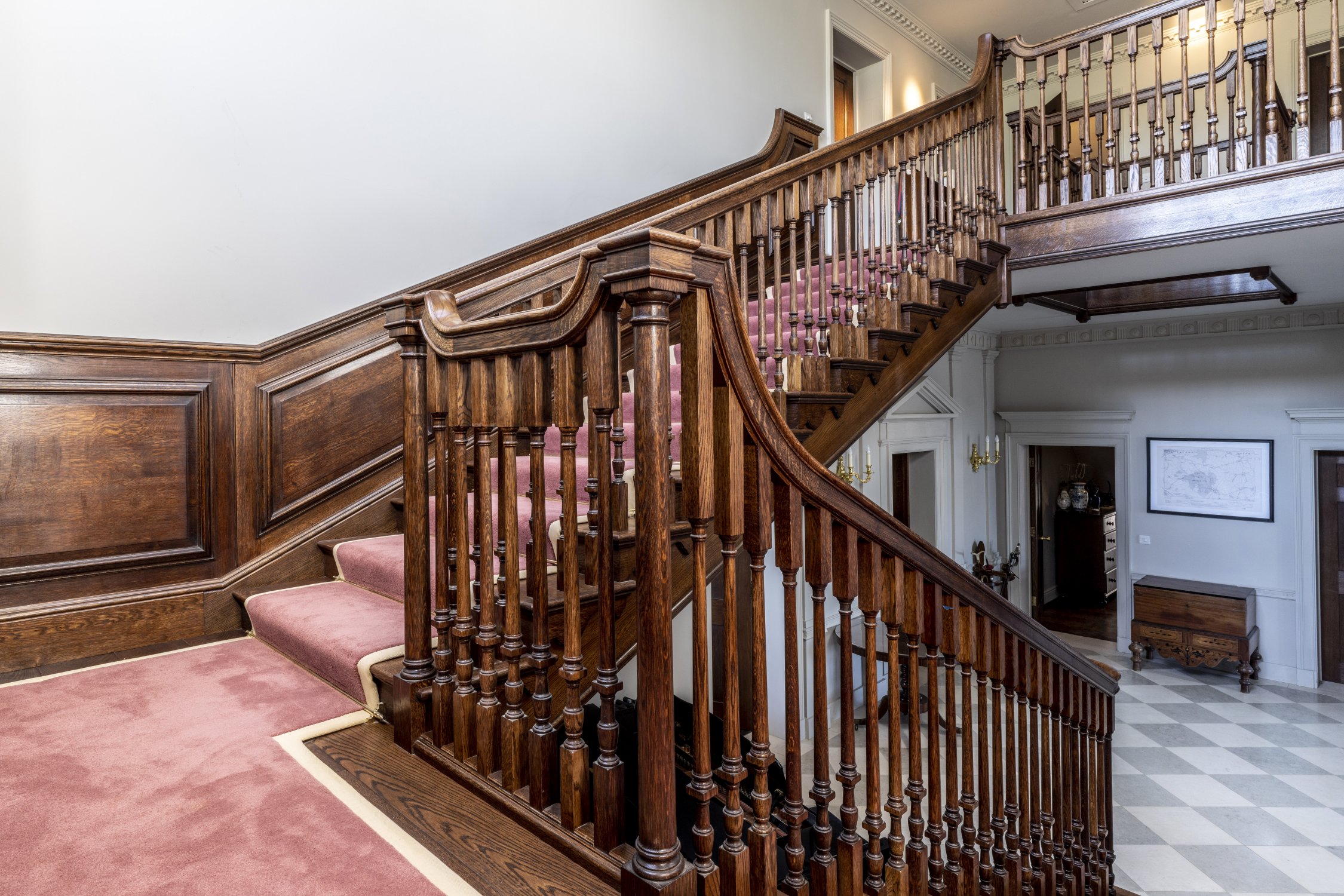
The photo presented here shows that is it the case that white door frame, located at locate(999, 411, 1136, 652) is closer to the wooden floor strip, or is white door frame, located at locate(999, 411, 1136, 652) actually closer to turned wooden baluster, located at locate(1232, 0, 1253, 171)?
turned wooden baluster, located at locate(1232, 0, 1253, 171)

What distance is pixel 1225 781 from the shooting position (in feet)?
15.0

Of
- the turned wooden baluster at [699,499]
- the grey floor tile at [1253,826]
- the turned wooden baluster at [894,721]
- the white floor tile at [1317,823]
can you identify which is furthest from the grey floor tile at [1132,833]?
the turned wooden baluster at [699,499]

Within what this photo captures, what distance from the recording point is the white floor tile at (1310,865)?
3.60 m

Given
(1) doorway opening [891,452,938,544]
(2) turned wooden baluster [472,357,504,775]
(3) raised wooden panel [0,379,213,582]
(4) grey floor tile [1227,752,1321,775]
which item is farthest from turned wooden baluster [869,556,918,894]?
(1) doorway opening [891,452,938,544]

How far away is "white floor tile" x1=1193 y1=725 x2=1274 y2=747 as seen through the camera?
16.5ft

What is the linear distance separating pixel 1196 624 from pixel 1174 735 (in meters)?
1.28

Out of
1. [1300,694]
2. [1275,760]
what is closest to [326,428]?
[1275,760]

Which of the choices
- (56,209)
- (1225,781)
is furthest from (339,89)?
(1225,781)

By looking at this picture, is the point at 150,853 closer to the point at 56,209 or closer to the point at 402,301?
the point at 402,301

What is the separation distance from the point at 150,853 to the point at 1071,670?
243 cm

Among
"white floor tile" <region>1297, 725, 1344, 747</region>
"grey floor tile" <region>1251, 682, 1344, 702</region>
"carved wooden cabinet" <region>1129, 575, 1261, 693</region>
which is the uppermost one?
"carved wooden cabinet" <region>1129, 575, 1261, 693</region>

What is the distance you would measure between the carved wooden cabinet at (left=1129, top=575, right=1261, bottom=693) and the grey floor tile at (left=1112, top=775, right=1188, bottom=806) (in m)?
1.57

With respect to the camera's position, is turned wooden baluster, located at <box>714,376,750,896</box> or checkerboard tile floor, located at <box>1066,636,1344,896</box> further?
checkerboard tile floor, located at <box>1066,636,1344,896</box>

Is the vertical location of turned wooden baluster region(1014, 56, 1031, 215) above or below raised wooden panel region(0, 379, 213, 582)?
above
